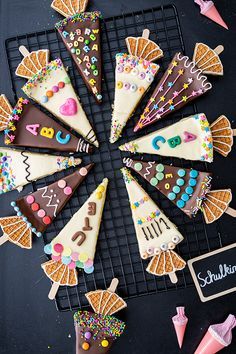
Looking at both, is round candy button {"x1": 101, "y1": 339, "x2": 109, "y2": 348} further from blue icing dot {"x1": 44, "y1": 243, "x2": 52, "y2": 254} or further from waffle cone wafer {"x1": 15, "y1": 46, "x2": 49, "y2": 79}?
waffle cone wafer {"x1": 15, "y1": 46, "x2": 49, "y2": 79}

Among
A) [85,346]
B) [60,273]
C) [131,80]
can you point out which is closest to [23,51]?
[131,80]

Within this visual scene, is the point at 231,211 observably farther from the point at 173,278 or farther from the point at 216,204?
the point at 173,278

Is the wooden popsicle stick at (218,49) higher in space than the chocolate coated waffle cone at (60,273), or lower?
higher

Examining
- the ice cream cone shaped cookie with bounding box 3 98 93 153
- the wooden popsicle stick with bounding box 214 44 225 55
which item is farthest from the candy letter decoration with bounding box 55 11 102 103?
the wooden popsicle stick with bounding box 214 44 225 55

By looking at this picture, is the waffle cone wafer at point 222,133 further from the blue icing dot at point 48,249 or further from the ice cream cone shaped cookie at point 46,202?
the blue icing dot at point 48,249

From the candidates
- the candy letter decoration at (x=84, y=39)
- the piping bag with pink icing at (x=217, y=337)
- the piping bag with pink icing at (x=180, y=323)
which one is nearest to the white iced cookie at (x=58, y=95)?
the candy letter decoration at (x=84, y=39)

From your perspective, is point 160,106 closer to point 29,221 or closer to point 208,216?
point 208,216

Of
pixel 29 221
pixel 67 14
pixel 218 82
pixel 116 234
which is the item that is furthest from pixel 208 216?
pixel 67 14
